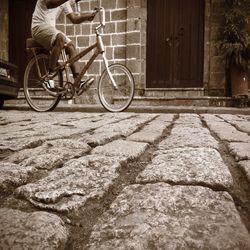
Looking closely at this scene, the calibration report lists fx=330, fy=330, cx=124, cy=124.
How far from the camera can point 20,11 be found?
949cm

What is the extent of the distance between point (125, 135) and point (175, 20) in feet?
21.7

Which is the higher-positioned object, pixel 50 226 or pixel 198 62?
pixel 198 62

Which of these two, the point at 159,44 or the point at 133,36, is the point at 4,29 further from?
the point at 159,44

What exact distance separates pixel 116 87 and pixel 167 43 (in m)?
4.12

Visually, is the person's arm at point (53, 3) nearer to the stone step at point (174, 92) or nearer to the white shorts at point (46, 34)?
the white shorts at point (46, 34)

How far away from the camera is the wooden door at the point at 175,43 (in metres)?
8.13

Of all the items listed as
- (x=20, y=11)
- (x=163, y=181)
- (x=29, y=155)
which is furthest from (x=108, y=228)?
(x=20, y=11)

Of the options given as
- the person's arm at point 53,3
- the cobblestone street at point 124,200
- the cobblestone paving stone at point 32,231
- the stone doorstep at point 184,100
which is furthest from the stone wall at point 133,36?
the cobblestone paving stone at point 32,231

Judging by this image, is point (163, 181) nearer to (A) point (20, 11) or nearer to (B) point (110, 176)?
(B) point (110, 176)

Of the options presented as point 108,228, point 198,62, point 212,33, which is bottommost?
point 108,228

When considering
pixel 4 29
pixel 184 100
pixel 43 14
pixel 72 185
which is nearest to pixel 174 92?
pixel 184 100

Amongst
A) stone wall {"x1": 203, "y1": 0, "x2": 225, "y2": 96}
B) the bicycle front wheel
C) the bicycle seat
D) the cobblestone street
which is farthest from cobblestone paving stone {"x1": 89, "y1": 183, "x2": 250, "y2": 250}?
stone wall {"x1": 203, "y1": 0, "x2": 225, "y2": 96}

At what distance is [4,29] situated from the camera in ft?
31.0

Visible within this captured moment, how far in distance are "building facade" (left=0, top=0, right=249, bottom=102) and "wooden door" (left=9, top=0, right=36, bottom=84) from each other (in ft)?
6.92
